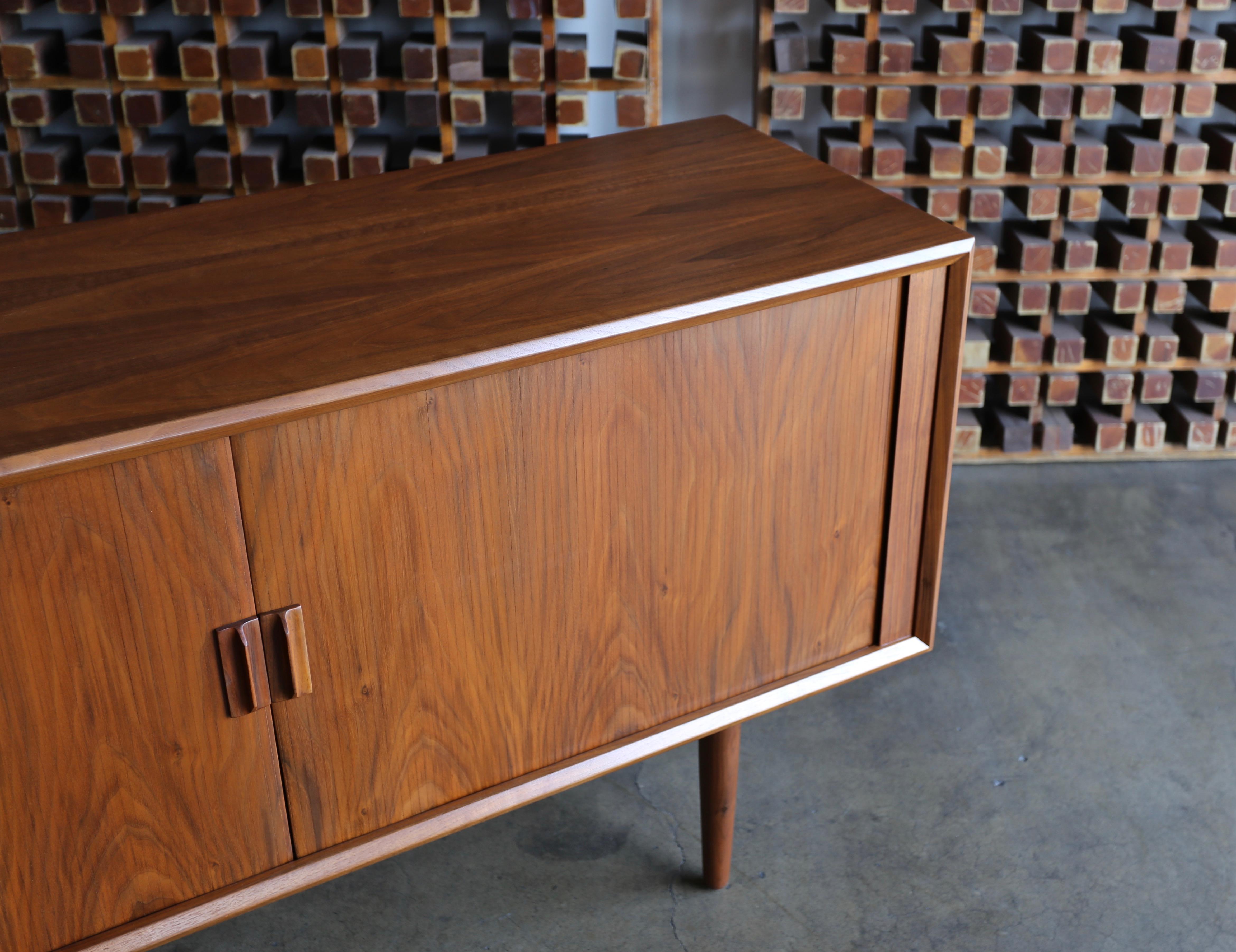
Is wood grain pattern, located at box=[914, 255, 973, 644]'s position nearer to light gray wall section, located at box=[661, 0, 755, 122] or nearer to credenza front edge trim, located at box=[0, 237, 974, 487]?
credenza front edge trim, located at box=[0, 237, 974, 487]

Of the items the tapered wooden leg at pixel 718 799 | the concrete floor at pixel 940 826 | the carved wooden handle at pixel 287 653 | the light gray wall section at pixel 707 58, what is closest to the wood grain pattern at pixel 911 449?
the tapered wooden leg at pixel 718 799

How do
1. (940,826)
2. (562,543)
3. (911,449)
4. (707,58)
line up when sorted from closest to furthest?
(562,543) → (911,449) → (940,826) → (707,58)

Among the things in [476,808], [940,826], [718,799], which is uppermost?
[476,808]

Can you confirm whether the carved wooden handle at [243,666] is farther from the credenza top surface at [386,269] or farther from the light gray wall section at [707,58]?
the light gray wall section at [707,58]

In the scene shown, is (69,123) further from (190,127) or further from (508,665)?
(508,665)

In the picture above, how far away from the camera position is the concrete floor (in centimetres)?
203

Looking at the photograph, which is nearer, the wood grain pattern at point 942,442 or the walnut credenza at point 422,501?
the walnut credenza at point 422,501

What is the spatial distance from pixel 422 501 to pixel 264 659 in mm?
236

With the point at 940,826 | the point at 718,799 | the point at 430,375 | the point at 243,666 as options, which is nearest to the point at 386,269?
the point at 430,375

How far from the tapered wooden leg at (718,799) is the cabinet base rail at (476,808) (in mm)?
82

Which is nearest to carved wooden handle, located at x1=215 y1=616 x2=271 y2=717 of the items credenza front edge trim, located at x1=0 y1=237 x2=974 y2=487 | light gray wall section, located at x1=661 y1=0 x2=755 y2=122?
credenza front edge trim, located at x1=0 y1=237 x2=974 y2=487

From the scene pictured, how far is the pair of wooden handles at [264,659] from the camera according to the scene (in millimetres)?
1293

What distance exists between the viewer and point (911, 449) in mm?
1668

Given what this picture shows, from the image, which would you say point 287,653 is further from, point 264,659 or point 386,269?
point 386,269
